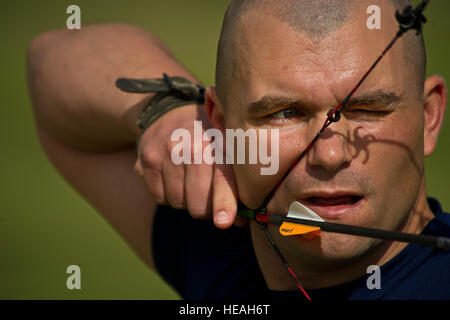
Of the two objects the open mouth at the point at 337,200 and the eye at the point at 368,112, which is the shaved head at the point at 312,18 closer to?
the eye at the point at 368,112

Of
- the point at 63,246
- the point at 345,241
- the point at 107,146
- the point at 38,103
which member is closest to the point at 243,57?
the point at 345,241

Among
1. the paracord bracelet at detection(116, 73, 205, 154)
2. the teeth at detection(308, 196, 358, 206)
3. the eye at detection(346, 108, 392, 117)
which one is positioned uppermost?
the paracord bracelet at detection(116, 73, 205, 154)

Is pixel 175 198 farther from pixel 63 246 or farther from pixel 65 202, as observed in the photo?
pixel 65 202

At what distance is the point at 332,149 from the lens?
136 centimetres

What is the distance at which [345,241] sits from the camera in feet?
4.65

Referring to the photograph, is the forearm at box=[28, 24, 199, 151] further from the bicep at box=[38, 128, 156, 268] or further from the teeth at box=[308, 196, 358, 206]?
the teeth at box=[308, 196, 358, 206]

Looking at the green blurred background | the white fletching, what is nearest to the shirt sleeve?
the white fletching

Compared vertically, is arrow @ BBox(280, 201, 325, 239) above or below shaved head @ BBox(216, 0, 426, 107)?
below

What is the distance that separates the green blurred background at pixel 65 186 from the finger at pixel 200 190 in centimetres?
193

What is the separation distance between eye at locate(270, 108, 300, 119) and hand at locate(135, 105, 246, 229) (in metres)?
0.28

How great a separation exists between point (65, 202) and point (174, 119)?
9.66 feet

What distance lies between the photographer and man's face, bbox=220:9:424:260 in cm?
137

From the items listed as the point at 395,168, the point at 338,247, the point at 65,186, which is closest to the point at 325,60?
the point at 395,168

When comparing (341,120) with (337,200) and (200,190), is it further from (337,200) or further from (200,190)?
(200,190)
